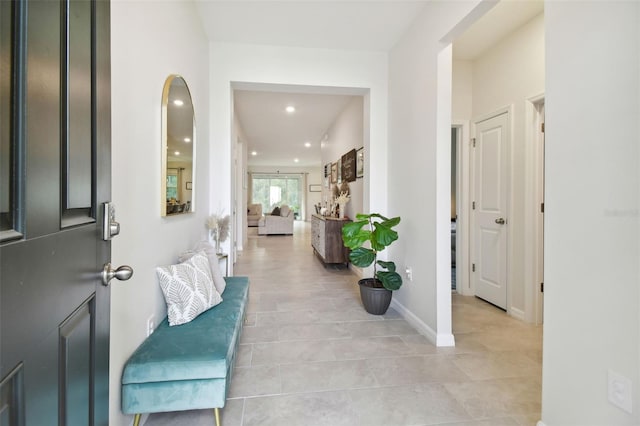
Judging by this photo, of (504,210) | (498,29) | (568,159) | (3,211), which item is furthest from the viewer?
(504,210)

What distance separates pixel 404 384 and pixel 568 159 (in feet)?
4.99

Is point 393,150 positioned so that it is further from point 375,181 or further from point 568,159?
point 568,159

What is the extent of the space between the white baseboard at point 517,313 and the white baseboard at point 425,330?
1.02 m

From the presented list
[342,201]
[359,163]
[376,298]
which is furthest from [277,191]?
[376,298]

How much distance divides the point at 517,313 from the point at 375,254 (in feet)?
5.01

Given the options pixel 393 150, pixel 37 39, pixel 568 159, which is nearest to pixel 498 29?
pixel 393 150

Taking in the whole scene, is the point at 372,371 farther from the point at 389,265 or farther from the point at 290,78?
the point at 290,78

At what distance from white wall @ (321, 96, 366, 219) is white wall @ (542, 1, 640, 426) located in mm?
3097

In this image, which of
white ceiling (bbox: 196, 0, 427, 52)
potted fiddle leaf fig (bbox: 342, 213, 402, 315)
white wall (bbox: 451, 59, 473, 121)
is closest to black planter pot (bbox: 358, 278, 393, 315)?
potted fiddle leaf fig (bbox: 342, 213, 402, 315)

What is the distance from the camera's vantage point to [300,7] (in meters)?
2.62

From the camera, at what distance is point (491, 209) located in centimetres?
334

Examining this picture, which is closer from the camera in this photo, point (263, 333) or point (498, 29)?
point (263, 333)

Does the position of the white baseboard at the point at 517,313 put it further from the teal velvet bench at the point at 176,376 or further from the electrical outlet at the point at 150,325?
the electrical outlet at the point at 150,325

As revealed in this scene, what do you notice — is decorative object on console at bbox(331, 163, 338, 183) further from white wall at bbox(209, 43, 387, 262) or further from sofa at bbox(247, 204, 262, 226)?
sofa at bbox(247, 204, 262, 226)
